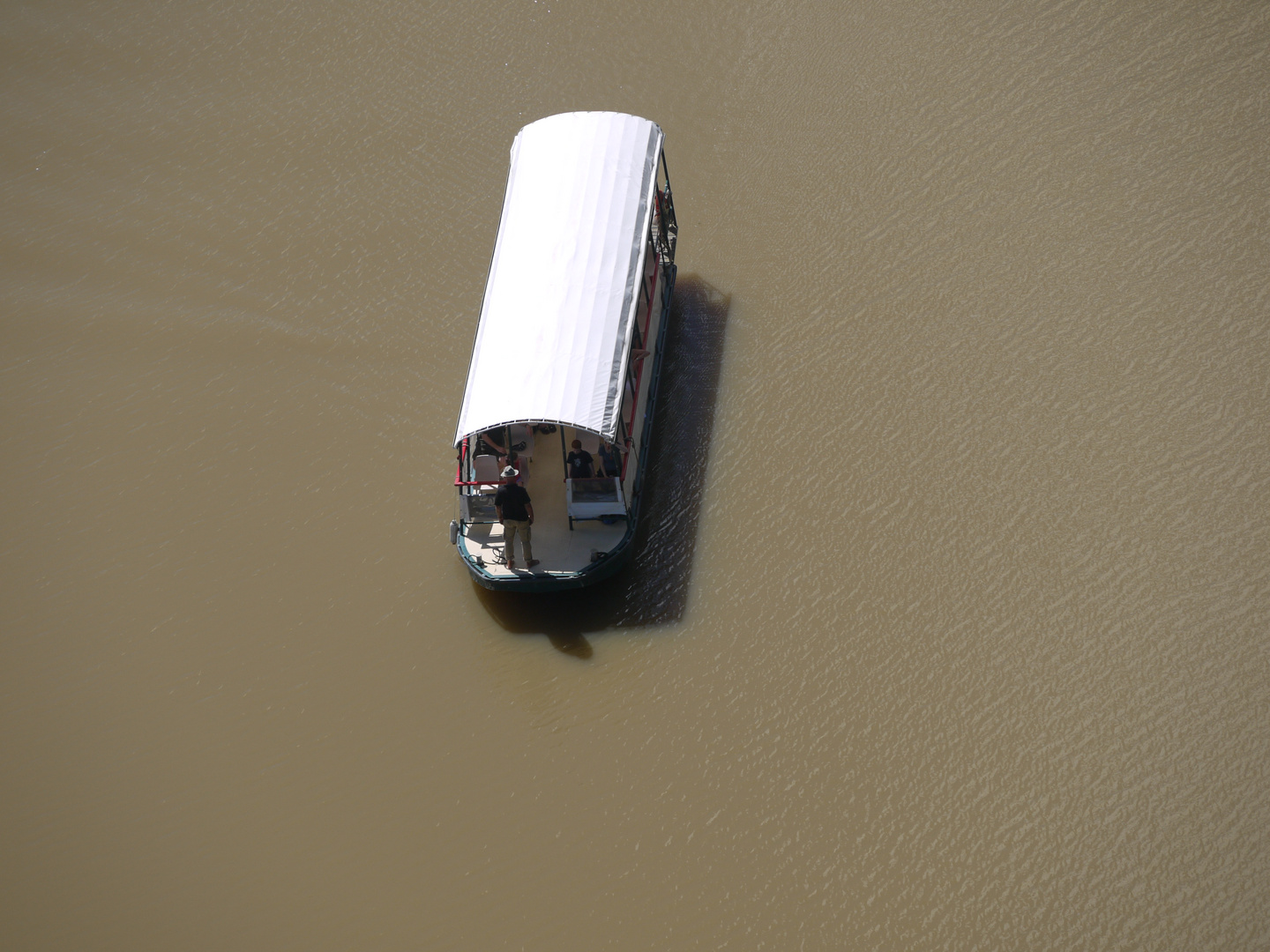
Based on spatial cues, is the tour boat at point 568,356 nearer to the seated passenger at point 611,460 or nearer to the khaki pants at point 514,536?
the seated passenger at point 611,460

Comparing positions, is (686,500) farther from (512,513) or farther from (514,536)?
(512,513)

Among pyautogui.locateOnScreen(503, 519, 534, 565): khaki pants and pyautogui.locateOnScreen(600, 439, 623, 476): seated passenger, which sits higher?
pyautogui.locateOnScreen(600, 439, 623, 476): seated passenger

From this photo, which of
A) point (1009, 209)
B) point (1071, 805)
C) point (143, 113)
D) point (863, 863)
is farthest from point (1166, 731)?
point (143, 113)

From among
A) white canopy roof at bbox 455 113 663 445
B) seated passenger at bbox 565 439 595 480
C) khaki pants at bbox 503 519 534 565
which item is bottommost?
khaki pants at bbox 503 519 534 565

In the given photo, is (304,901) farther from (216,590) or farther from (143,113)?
(143,113)

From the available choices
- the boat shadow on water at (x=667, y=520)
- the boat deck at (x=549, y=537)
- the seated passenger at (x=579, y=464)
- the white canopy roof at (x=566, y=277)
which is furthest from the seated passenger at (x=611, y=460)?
the boat shadow on water at (x=667, y=520)

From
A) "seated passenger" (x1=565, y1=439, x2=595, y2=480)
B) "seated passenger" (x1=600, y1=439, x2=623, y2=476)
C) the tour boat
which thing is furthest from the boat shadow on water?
"seated passenger" (x1=565, y1=439, x2=595, y2=480)

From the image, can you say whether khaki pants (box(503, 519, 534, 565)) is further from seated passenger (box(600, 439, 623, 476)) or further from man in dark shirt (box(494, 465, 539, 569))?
seated passenger (box(600, 439, 623, 476))
